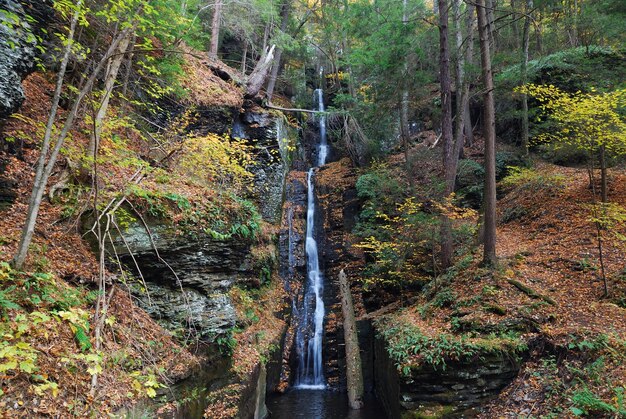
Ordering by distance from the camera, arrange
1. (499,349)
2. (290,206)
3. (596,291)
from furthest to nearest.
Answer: (290,206) < (596,291) < (499,349)

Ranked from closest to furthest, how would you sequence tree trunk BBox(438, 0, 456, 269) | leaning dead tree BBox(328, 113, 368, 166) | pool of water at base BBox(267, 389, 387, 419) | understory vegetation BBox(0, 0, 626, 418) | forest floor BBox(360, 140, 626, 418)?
understory vegetation BBox(0, 0, 626, 418) < forest floor BBox(360, 140, 626, 418) < pool of water at base BBox(267, 389, 387, 419) < tree trunk BBox(438, 0, 456, 269) < leaning dead tree BBox(328, 113, 368, 166)

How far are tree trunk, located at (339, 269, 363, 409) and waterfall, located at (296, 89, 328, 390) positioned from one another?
127cm

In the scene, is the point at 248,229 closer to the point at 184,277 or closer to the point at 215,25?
the point at 184,277

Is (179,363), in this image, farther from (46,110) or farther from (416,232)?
(416,232)

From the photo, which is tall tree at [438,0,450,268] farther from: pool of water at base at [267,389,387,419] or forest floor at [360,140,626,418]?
pool of water at base at [267,389,387,419]

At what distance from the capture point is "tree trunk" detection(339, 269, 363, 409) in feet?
33.7

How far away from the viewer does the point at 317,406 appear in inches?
402

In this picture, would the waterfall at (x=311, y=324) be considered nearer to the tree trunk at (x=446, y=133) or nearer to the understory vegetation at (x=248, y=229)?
the understory vegetation at (x=248, y=229)

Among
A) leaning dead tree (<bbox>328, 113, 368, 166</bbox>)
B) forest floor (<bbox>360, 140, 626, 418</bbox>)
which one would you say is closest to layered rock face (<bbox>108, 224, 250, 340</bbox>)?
forest floor (<bbox>360, 140, 626, 418</bbox>)

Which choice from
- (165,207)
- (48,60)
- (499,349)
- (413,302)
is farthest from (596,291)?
(48,60)

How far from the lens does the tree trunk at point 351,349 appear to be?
33.7ft

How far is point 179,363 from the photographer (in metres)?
6.05

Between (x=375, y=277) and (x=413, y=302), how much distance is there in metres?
2.04

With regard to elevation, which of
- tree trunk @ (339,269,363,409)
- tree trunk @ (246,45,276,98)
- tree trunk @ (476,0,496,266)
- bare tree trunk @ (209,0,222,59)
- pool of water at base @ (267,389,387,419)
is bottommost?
pool of water at base @ (267,389,387,419)
